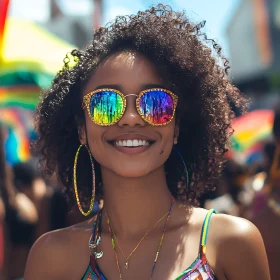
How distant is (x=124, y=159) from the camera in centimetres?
232

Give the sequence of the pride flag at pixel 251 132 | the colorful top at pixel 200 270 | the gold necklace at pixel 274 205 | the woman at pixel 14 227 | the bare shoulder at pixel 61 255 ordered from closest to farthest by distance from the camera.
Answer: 1. the colorful top at pixel 200 270
2. the bare shoulder at pixel 61 255
3. the gold necklace at pixel 274 205
4. the woman at pixel 14 227
5. the pride flag at pixel 251 132

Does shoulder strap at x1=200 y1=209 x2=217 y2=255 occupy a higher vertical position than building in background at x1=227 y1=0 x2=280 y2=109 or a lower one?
lower

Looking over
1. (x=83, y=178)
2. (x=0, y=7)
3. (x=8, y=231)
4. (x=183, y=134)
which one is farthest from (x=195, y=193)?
(x=8, y=231)

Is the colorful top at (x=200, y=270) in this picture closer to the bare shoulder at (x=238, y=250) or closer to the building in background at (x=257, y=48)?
the bare shoulder at (x=238, y=250)

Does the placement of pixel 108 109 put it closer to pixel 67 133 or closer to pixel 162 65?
pixel 162 65

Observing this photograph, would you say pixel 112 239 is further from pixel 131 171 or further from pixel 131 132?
pixel 131 132

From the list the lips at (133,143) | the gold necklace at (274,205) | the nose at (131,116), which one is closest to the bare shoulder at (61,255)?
the lips at (133,143)

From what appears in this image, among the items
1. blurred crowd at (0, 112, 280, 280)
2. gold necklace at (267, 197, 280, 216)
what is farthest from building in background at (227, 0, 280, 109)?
gold necklace at (267, 197, 280, 216)

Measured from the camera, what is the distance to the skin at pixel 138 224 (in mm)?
2277

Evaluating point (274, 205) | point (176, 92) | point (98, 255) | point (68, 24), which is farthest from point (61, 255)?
point (68, 24)

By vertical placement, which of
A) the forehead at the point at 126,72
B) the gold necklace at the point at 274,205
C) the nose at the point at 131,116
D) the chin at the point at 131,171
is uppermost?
the forehead at the point at 126,72

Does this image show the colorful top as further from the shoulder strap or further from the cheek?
the cheek

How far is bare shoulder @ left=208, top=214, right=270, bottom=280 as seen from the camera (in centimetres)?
226

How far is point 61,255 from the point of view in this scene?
2.47 metres
